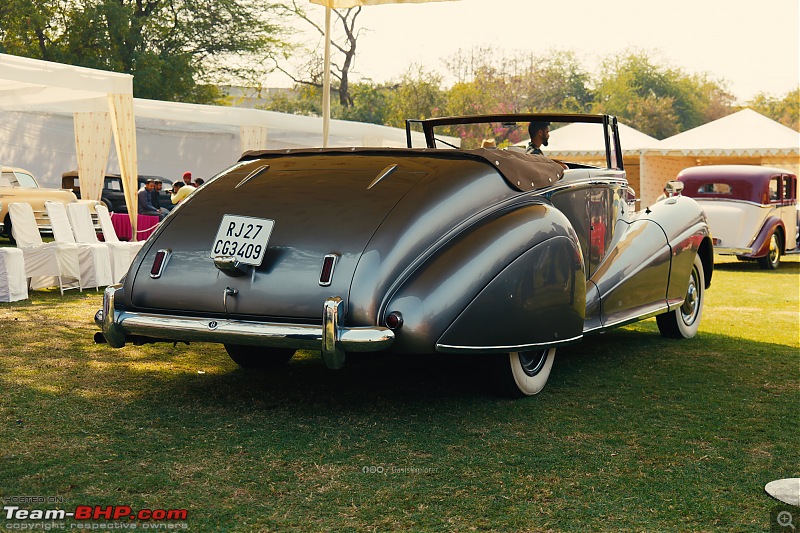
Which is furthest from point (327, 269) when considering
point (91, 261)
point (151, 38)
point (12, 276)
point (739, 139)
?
point (151, 38)

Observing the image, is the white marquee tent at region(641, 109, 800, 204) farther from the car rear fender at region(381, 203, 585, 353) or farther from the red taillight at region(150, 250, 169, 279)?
the red taillight at region(150, 250, 169, 279)

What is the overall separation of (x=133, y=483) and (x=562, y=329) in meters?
2.32

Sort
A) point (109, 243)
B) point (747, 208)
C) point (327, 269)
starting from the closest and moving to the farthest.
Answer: point (327, 269) < point (109, 243) < point (747, 208)

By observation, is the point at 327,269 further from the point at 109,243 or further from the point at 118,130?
the point at 118,130

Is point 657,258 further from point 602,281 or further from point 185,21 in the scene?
point 185,21

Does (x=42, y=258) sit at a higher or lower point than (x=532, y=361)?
higher

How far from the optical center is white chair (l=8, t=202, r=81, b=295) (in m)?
9.16

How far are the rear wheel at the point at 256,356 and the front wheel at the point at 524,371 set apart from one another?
146 cm

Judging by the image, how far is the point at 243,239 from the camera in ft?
14.0

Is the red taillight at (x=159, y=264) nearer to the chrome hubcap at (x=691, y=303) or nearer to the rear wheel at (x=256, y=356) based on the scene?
the rear wheel at (x=256, y=356)

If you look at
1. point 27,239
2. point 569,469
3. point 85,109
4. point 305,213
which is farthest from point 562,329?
point 85,109

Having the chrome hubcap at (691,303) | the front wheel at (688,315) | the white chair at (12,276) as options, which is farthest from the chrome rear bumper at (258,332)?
the white chair at (12,276)

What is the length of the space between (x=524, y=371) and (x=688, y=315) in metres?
2.95

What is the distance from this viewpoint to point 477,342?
4141mm
